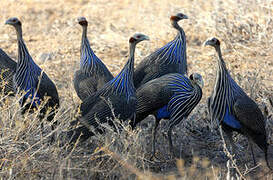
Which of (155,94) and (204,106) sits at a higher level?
(155,94)

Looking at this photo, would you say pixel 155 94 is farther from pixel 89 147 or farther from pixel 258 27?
pixel 258 27

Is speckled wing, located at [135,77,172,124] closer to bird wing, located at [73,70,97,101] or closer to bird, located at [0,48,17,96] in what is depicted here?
bird wing, located at [73,70,97,101]

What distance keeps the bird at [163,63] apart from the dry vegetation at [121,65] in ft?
1.74

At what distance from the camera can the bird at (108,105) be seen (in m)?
4.79

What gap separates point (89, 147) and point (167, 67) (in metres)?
1.24

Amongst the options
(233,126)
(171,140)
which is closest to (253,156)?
(233,126)

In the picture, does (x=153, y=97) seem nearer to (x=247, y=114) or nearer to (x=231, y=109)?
(x=231, y=109)

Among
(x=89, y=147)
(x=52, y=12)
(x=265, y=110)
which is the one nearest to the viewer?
(x=89, y=147)

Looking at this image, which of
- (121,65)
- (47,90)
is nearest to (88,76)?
(47,90)

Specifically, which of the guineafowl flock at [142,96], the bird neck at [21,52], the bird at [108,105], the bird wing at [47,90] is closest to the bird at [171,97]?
the guineafowl flock at [142,96]

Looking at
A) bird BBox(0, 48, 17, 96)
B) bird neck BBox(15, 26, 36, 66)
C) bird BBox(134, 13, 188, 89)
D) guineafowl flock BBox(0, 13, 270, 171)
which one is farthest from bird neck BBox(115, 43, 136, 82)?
bird BBox(0, 48, 17, 96)

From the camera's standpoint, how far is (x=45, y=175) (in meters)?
4.14

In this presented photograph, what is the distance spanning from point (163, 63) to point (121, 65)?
2.27 m

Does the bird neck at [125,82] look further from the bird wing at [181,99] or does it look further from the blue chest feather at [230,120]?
the blue chest feather at [230,120]
